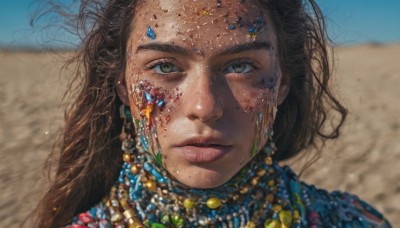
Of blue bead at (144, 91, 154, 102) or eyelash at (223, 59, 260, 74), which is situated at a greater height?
eyelash at (223, 59, 260, 74)

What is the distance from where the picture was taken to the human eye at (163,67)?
2.12 meters

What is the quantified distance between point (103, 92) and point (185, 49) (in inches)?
21.6

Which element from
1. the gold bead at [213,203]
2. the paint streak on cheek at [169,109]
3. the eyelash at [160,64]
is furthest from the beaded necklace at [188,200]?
the eyelash at [160,64]

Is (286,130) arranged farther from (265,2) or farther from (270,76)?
(265,2)

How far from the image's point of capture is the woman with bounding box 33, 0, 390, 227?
207 cm

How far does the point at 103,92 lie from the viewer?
96.0 inches

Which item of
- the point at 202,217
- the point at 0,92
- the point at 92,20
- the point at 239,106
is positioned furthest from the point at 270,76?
the point at 0,92

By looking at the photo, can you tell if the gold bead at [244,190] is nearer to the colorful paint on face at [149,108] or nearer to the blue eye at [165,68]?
the colorful paint on face at [149,108]

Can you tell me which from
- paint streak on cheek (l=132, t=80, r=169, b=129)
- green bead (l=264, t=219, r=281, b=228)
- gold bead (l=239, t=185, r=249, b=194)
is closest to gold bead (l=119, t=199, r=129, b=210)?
paint streak on cheek (l=132, t=80, r=169, b=129)

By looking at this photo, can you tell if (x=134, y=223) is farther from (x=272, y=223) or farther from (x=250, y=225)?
(x=272, y=223)

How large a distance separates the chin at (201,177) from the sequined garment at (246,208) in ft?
0.52

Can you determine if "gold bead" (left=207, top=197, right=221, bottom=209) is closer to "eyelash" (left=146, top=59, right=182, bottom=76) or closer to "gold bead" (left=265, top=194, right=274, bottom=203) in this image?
"gold bead" (left=265, top=194, right=274, bottom=203)

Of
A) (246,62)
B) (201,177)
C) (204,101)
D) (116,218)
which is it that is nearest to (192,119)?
(204,101)

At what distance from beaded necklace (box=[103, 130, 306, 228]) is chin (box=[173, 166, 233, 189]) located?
0.15 m
